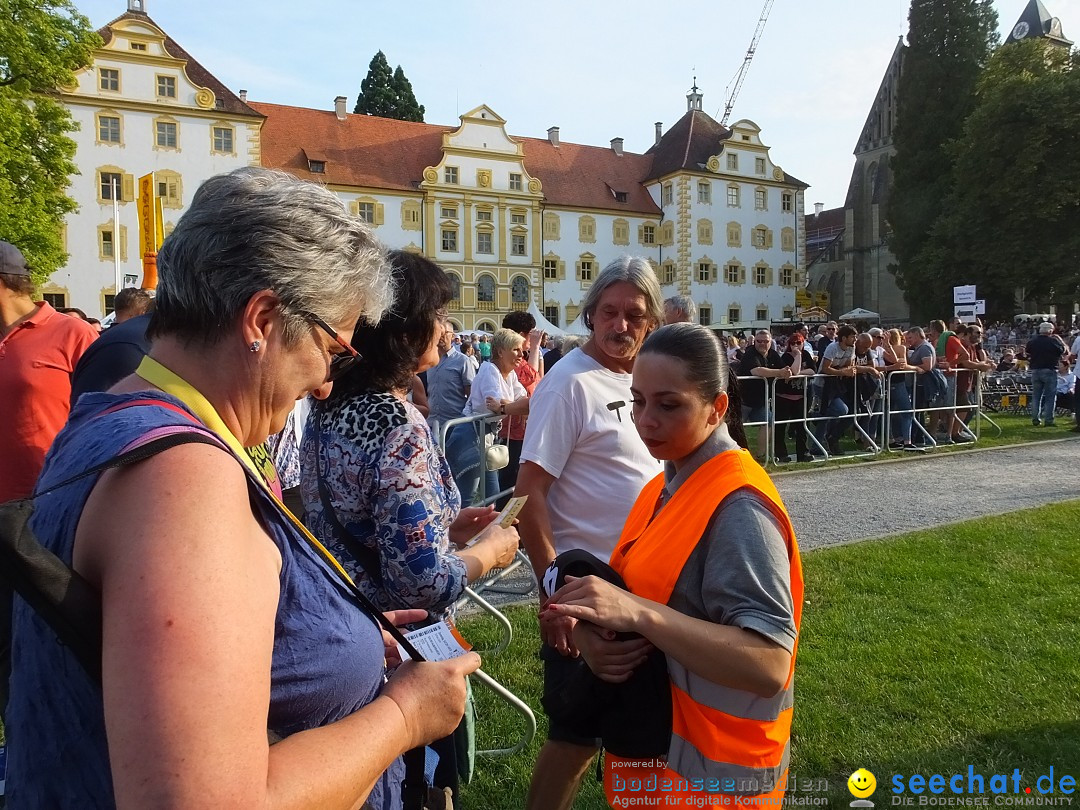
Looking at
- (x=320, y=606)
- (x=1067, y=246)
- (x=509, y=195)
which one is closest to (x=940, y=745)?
(x=320, y=606)

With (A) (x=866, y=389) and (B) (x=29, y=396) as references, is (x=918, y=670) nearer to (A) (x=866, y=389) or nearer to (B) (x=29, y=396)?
(B) (x=29, y=396)

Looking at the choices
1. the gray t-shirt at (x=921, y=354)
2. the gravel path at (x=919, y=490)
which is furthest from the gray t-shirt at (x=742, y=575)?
the gray t-shirt at (x=921, y=354)

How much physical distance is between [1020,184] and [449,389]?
41784 mm

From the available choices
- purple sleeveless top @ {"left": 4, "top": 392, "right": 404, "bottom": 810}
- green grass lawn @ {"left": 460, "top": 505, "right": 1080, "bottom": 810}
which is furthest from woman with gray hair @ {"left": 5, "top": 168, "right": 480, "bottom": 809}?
green grass lawn @ {"left": 460, "top": 505, "right": 1080, "bottom": 810}

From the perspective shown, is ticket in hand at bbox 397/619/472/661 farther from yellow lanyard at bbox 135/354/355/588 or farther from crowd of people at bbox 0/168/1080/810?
yellow lanyard at bbox 135/354/355/588

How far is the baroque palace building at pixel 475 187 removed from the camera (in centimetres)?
3978

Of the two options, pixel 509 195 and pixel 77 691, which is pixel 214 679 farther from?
pixel 509 195

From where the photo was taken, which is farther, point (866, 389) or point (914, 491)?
point (866, 389)

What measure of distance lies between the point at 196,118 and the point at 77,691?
46835 millimetres

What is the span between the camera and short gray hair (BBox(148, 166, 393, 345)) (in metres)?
1.22

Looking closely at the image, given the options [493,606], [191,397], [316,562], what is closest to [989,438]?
[493,606]

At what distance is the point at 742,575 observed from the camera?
188 cm

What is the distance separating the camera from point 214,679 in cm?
90

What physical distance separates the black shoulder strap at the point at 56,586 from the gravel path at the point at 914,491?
489 centimetres
